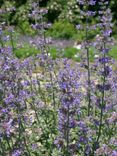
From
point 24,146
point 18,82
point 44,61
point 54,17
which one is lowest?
point 54,17

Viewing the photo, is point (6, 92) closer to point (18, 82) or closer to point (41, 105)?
point (18, 82)

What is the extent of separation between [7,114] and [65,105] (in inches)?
22.2

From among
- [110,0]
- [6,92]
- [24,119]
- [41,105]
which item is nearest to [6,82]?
[6,92]

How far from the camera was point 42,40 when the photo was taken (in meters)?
5.54

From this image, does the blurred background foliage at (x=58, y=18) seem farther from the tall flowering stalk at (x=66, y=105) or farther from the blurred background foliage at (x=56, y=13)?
the tall flowering stalk at (x=66, y=105)

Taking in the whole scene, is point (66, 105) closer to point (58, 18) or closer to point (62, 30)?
Result: point (62, 30)

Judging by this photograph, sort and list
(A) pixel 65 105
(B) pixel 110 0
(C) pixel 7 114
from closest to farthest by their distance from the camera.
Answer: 1. (A) pixel 65 105
2. (C) pixel 7 114
3. (B) pixel 110 0

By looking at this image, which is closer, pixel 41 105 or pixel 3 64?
pixel 3 64

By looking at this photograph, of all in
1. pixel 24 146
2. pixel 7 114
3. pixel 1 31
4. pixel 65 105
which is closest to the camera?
pixel 65 105

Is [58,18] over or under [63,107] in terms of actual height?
under

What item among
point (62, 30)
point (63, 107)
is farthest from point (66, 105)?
point (62, 30)

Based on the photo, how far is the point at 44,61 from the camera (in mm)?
5695

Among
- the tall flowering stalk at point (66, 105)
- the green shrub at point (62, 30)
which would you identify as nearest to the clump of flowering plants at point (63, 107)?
the tall flowering stalk at point (66, 105)

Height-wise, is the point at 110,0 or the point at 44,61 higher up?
the point at 44,61
